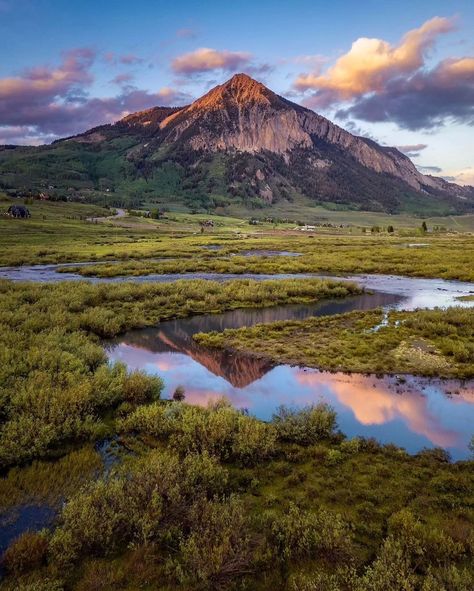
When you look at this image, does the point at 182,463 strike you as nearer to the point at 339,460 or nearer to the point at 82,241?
the point at 339,460

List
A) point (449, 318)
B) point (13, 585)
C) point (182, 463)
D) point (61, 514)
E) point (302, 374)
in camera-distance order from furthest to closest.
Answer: point (449, 318) < point (302, 374) < point (182, 463) < point (61, 514) < point (13, 585)

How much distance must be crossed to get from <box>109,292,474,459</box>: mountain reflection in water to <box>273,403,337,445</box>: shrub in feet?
3.29

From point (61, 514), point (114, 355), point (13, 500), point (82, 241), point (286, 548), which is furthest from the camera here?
point (82, 241)

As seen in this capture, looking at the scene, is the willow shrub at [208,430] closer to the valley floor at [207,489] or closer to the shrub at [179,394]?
the valley floor at [207,489]

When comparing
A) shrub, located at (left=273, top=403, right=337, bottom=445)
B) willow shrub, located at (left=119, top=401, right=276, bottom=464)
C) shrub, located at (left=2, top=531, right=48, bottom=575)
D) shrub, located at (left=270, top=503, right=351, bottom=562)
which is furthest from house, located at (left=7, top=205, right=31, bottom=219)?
shrub, located at (left=270, top=503, right=351, bottom=562)

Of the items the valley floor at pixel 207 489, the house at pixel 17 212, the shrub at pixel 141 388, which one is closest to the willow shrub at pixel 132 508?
the valley floor at pixel 207 489

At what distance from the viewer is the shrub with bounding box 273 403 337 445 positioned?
14.5 m

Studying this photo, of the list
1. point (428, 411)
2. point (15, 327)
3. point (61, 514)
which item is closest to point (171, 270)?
Answer: point (15, 327)

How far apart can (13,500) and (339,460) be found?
948 cm

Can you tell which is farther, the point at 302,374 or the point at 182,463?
the point at 302,374

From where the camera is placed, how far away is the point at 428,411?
17.3m

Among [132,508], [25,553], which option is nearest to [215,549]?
[132,508]

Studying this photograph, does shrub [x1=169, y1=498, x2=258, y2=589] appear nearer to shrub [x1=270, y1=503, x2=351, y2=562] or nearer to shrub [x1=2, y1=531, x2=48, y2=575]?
shrub [x1=270, y1=503, x2=351, y2=562]

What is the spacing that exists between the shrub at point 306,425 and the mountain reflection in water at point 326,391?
1.00 m
